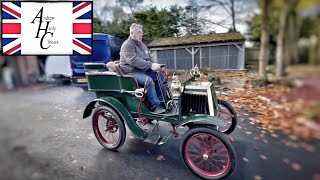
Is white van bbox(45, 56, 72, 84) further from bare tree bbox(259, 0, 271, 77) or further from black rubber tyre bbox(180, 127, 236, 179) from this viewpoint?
bare tree bbox(259, 0, 271, 77)

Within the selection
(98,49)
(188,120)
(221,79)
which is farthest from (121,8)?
(188,120)

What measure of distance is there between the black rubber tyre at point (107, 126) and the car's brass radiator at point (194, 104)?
2.11ft

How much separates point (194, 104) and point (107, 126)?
101 centimetres

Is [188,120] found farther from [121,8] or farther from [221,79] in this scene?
[121,8]

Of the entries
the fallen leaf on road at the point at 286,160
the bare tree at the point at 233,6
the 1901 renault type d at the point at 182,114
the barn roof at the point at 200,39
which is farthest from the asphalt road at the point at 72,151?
the bare tree at the point at 233,6

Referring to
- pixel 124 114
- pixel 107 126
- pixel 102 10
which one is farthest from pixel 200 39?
pixel 107 126

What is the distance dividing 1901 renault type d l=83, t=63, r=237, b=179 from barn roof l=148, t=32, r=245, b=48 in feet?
0.68

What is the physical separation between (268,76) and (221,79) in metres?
0.36

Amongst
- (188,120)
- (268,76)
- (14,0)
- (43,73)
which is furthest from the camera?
(188,120)

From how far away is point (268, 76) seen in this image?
1.17m

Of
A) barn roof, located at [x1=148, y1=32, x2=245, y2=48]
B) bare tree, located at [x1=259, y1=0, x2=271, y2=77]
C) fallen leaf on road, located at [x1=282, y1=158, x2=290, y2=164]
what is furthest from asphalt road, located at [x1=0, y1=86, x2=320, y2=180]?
barn roof, located at [x1=148, y1=32, x2=245, y2=48]

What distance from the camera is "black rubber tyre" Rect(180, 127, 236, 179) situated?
174cm

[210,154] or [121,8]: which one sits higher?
[121,8]

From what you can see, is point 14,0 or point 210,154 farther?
A: point 210,154
